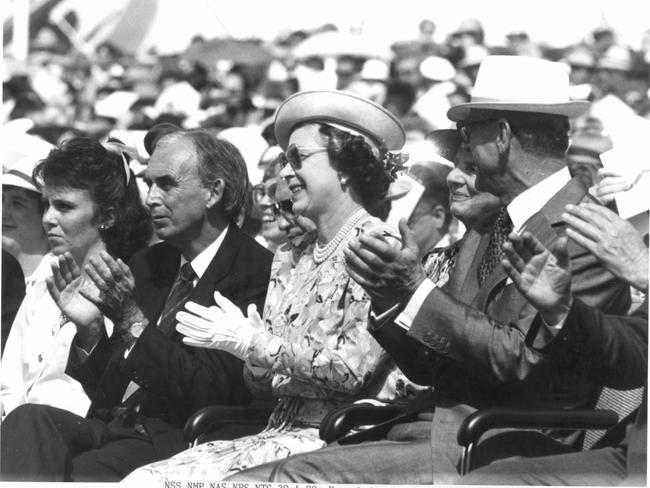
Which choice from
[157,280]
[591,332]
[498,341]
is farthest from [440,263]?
[157,280]

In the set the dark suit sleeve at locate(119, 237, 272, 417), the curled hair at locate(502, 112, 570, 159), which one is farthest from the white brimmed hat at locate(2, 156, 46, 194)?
the curled hair at locate(502, 112, 570, 159)

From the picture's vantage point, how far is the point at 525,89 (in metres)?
4.54

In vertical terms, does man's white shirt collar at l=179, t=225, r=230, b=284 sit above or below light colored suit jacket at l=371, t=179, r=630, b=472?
above

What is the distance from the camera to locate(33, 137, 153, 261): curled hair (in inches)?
223

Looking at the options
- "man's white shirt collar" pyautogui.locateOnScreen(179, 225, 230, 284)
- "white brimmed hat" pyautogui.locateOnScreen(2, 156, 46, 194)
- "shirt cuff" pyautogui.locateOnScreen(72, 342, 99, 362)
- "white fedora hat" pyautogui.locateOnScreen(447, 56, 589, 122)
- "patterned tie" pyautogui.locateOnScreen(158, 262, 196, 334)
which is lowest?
"shirt cuff" pyautogui.locateOnScreen(72, 342, 99, 362)

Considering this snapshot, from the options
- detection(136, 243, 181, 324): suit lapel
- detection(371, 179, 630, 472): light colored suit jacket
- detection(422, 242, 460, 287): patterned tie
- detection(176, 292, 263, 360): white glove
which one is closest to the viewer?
detection(371, 179, 630, 472): light colored suit jacket

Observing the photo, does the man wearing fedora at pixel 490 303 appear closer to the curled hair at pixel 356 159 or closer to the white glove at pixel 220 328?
the curled hair at pixel 356 159

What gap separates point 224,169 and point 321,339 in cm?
117

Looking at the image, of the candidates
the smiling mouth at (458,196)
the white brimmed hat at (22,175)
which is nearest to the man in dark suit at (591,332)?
the smiling mouth at (458,196)

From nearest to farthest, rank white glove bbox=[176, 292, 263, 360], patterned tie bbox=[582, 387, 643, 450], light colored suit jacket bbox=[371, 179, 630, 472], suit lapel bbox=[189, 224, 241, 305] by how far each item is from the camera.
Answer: light colored suit jacket bbox=[371, 179, 630, 472], patterned tie bbox=[582, 387, 643, 450], white glove bbox=[176, 292, 263, 360], suit lapel bbox=[189, 224, 241, 305]

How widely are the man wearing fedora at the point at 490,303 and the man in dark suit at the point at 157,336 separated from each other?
754 millimetres

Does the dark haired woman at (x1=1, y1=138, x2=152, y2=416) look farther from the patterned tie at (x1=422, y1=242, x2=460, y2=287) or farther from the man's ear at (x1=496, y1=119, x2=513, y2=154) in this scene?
the man's ear at (x1=496, y1=119, x2=513, y2=154)

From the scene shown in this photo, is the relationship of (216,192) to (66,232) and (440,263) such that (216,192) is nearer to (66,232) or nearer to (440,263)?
(66,232)

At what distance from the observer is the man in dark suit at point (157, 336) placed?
4898 millimetres
